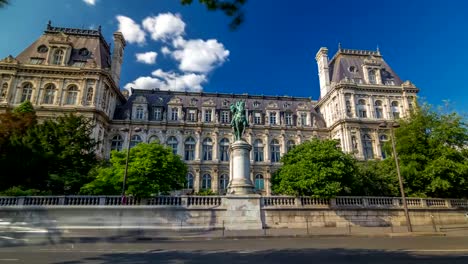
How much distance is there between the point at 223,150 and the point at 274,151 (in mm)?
8063

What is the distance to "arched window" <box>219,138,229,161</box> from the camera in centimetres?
4075

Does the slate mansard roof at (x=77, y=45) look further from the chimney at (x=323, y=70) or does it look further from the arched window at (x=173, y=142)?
the chimney at (x=323, y=70)

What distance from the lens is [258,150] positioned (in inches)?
1649

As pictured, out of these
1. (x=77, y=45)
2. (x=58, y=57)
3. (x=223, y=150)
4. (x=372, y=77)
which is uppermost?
(x=77, y=45)

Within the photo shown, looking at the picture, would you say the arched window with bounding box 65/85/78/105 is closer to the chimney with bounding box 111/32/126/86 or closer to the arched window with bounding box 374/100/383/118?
the chimney with bounding box 111/32/126/86

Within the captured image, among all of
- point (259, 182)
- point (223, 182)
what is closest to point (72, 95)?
point (223, 182)

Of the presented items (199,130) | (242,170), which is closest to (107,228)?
(242,170)

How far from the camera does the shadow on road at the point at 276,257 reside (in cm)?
784

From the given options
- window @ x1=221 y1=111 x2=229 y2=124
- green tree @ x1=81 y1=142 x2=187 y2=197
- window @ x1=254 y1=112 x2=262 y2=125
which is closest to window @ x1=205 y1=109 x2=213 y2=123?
window @ x1=221 y1=111 x2=229 y2=124

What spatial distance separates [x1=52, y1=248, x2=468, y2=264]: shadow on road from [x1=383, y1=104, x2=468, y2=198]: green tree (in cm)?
1701

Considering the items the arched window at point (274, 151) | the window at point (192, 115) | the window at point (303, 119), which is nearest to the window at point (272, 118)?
the arched window at point (274, 151)

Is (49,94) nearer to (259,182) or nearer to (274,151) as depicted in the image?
(259,182)

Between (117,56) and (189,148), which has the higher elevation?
(117,56)

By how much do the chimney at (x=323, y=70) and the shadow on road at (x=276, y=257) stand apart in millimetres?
41214
